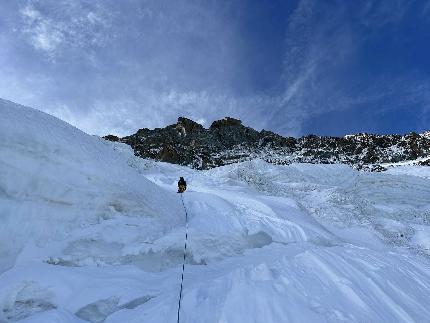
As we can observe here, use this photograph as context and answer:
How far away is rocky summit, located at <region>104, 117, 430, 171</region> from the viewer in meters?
60.7

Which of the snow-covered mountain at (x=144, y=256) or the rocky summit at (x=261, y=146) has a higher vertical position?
the rocky summit at (x=261, y=146)

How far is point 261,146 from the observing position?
254ft

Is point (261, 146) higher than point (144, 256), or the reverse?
point (261, 146)

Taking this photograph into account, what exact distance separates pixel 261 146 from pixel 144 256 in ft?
230

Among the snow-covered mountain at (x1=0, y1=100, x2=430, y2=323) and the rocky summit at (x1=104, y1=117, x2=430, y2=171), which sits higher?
the rocky summit at (x1=104, y1=117, x2=430, y2=171)

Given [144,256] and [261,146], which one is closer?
[144,256]

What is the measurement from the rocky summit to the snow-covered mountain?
40.8 meters

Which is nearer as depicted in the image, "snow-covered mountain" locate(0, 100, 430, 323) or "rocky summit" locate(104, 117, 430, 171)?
"snow-covered mountain" locate(0, 100, 430, 323)

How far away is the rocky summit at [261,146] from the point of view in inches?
2391

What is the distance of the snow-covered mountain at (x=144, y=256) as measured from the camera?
21.5 ft

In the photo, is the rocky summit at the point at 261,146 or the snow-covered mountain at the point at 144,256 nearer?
the snow-covered mountain at the point at 144,256

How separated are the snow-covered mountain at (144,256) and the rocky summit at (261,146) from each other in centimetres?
4080

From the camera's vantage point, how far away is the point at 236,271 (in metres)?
8.16

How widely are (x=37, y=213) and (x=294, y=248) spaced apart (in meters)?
6.09
